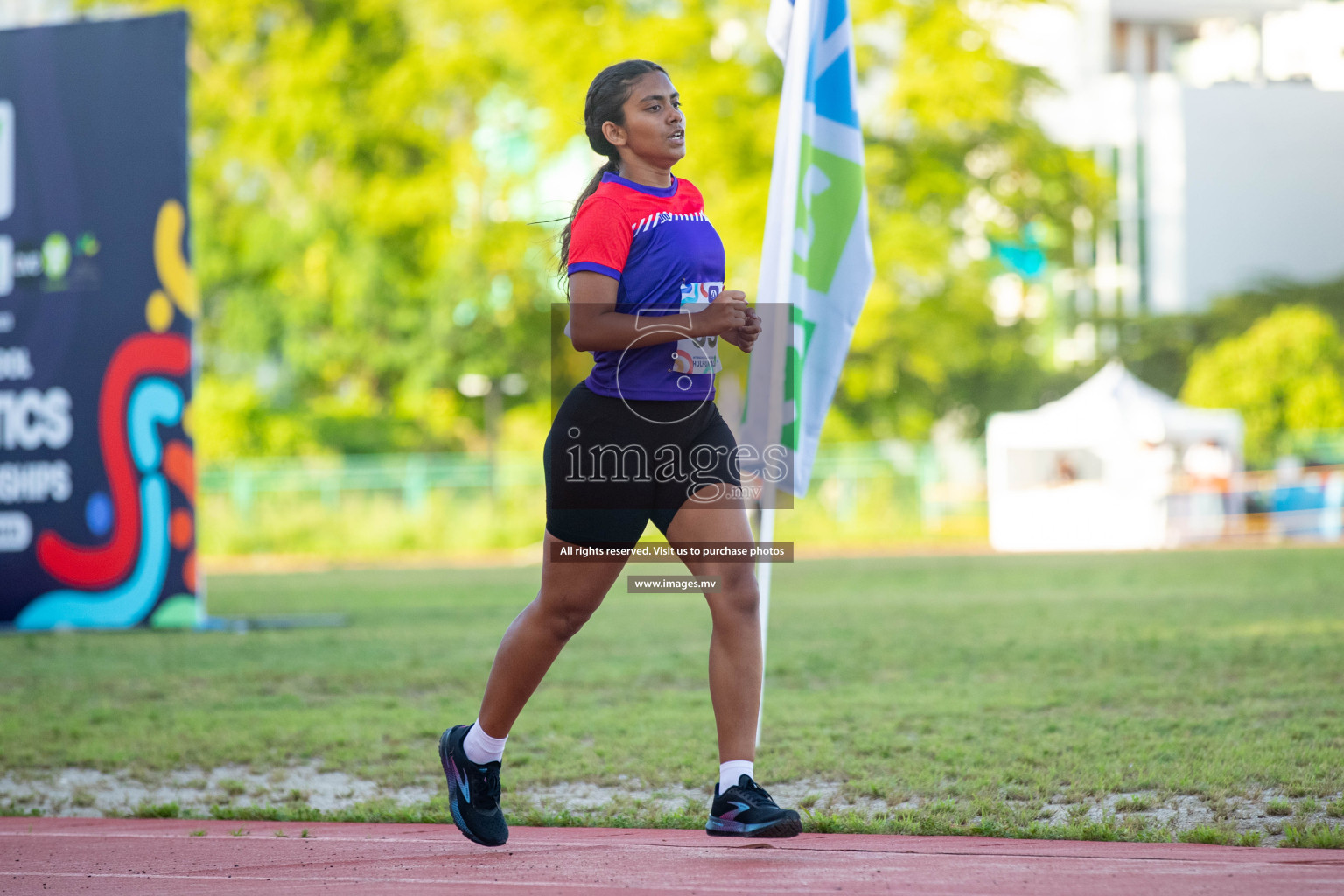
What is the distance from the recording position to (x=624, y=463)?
10.8 ft

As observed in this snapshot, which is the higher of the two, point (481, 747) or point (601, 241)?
point (601, 241)

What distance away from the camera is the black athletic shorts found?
10.9ft

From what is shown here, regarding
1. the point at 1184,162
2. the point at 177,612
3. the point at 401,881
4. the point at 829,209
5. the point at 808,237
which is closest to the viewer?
the point at 401,881

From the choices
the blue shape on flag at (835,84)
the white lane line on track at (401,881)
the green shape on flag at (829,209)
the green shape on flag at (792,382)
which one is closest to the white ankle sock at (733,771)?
the white lane line on track at (401,881)

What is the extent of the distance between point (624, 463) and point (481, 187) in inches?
1052

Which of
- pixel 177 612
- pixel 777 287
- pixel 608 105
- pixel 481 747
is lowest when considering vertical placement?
pixel 177 612

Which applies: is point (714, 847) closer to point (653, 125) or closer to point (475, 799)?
point (475, 799)

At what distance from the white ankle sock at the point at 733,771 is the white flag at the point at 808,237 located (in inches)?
48.5

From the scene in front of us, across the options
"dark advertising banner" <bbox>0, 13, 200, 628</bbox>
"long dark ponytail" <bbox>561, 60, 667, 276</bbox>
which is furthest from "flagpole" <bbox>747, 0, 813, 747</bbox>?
"dark advertising banner" <bbox>0, 13, 200, 628</bbox>

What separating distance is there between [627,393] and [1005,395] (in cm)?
3951

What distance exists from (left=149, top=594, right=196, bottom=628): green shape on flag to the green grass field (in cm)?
25

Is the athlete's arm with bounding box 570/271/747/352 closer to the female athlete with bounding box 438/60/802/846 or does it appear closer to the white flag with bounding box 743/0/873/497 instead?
the female athlete with bounding box 438/60/802/846

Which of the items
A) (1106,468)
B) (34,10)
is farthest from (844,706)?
(34,10)

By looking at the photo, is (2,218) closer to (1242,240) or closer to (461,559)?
(461,559)
